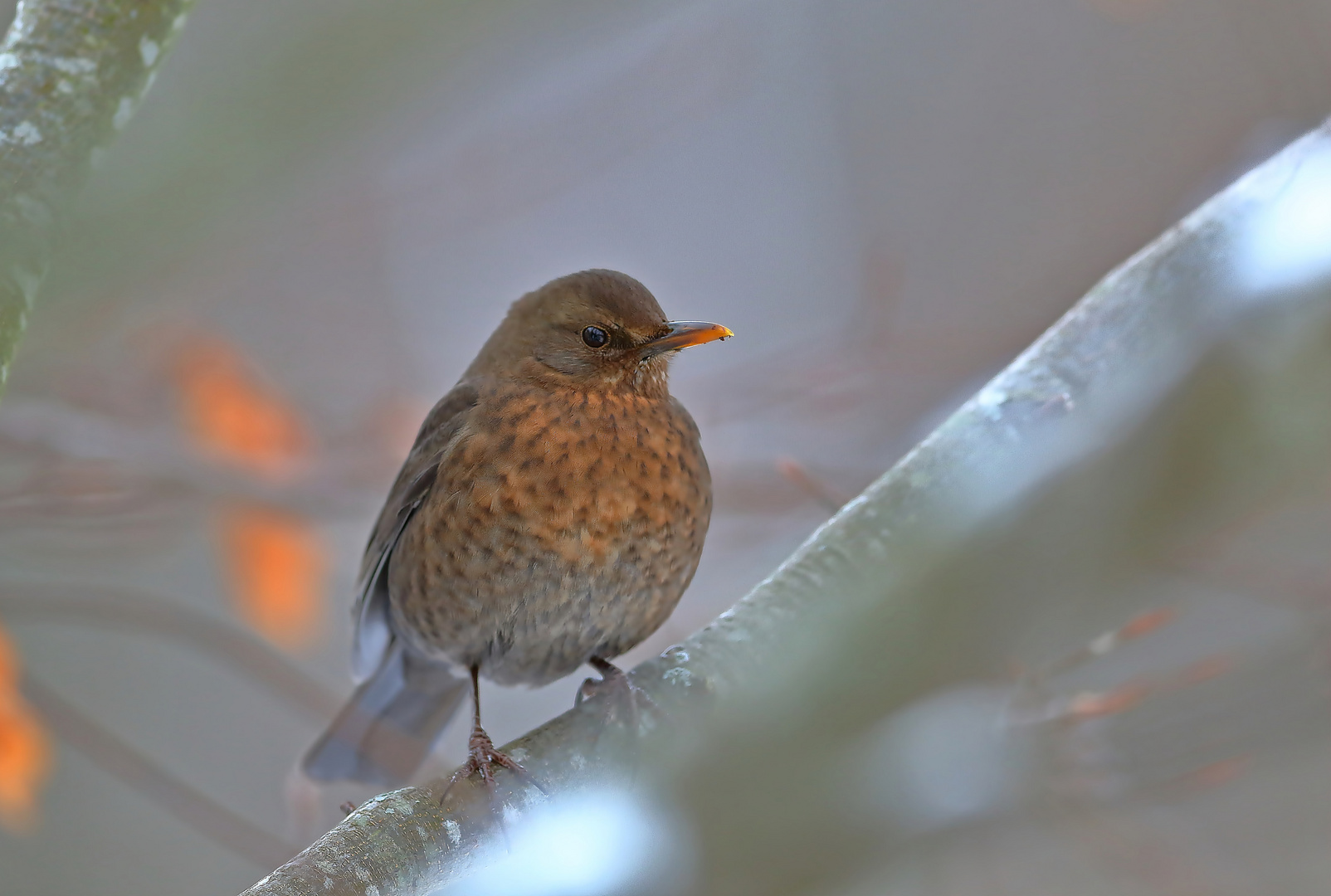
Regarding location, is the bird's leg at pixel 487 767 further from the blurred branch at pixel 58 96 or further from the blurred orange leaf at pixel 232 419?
the blurred orange leaf at pixel 232 419

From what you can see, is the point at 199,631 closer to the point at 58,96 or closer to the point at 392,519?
the point at 392,519

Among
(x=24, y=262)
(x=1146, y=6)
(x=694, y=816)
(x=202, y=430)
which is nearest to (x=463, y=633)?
(x=202, y=430)

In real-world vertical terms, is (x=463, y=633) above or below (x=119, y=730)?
below

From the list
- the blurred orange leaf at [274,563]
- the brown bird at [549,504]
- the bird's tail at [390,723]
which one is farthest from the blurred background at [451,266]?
the brown bird at [549,504]

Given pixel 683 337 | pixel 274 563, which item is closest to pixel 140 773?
pixel 274 563

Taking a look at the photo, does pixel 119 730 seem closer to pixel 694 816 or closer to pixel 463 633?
pixel 463 633

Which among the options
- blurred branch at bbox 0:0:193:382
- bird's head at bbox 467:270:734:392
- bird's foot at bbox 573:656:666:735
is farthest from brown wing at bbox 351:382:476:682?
blurred branch at bbox 0:0:193:382
